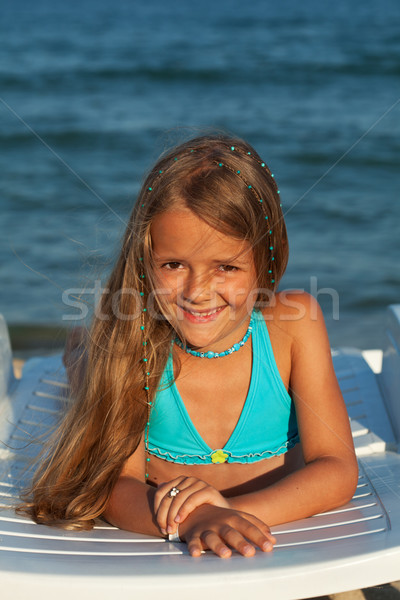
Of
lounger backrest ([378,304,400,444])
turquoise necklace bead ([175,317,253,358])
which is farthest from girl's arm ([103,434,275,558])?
lounger backrest ([378,304,400,444])

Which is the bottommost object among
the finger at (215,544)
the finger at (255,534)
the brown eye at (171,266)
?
the finger at (215,544)

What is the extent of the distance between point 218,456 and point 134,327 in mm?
448

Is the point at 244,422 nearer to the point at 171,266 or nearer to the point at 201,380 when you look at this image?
the point at 201,380

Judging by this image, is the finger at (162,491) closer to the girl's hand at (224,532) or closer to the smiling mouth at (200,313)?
the girl's hand at (224,532)

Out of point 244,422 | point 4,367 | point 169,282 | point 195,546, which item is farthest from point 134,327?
point 4,367

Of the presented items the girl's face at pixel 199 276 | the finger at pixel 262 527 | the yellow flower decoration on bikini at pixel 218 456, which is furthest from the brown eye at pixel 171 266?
the finger at pixel 262 527

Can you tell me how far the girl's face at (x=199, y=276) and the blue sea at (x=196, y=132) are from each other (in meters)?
0.26

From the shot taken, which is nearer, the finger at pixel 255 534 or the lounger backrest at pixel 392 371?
the finger at pixel 255 534

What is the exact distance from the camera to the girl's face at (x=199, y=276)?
1.97 meters

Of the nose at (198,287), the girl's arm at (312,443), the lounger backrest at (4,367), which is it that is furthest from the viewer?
the lounger backrest at (4,367)

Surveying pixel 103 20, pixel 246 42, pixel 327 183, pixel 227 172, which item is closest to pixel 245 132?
pixel 327 183

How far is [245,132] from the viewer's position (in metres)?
9.44

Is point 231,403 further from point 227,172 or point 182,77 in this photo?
point 182,77

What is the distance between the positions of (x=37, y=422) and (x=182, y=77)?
10.5 meters
